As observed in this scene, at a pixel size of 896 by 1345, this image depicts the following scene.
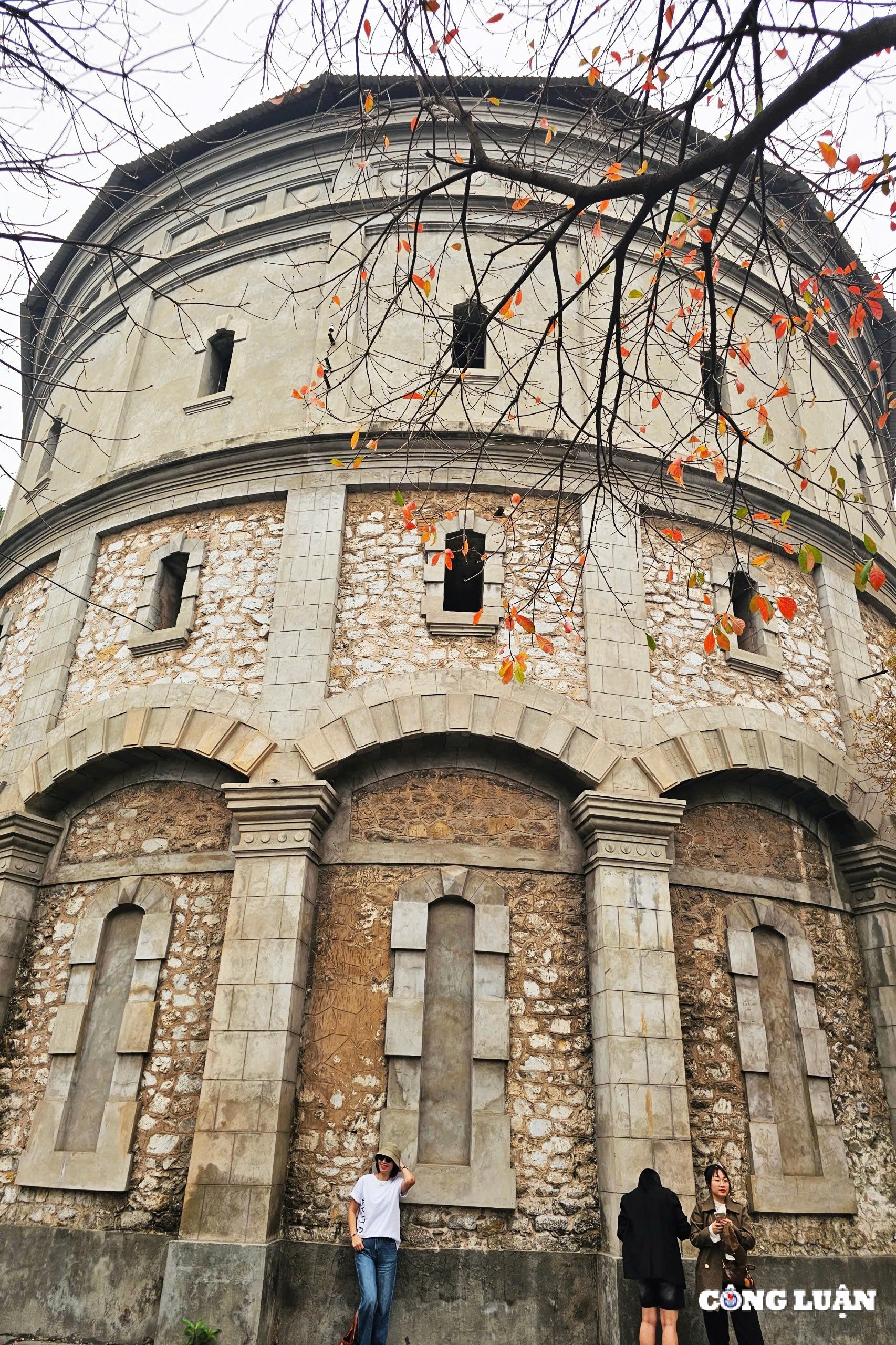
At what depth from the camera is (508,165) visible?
5301 millimetres

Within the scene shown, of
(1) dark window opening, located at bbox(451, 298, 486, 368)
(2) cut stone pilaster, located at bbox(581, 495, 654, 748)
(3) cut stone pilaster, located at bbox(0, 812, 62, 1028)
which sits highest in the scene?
(1) dark window opening, located at bbox(451, 298, 486, 368)

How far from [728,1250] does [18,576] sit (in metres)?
10.7

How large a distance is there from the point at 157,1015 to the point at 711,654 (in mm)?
6425

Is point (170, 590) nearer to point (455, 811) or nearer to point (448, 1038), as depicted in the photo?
point (455, 811)

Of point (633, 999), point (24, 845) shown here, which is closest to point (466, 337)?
point (24, 845)

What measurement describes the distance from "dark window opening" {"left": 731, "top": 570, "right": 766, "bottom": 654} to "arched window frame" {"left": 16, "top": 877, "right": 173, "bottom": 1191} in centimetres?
670

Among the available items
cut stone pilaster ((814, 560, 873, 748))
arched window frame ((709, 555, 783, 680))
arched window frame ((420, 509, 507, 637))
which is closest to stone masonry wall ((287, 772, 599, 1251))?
arched window frame ((420, 509, 507, 637))

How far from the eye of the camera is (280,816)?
8398 mm

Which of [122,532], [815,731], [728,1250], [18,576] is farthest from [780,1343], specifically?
[18,576]

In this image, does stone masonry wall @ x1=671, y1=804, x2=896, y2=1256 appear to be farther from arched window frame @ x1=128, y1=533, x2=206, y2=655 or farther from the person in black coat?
arched window frame @ x1=128, y1=533, x2=206, y2=655

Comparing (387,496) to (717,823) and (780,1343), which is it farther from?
(780,1343)

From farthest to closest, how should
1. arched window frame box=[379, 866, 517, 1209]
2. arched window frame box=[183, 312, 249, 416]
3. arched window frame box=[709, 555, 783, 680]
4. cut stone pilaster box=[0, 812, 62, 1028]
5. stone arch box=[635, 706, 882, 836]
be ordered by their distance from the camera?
arched window frame box=[183, 312, 249, 416] → arched window frame box=[709, 555, 783, 680] → cut stone pilaster box=[0, 812, 62, 1028] → stone arch box=[635, 706, 882, 836] → arched window frame box=[379, 866, 517, 1209]

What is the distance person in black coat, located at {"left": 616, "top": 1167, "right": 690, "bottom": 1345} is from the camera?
6.41m

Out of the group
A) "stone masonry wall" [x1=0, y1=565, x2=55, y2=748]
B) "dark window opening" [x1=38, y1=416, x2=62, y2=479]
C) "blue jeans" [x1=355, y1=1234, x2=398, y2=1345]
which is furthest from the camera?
"dark window opening" [x1=38, y1=416, x2=62, y2=479]
